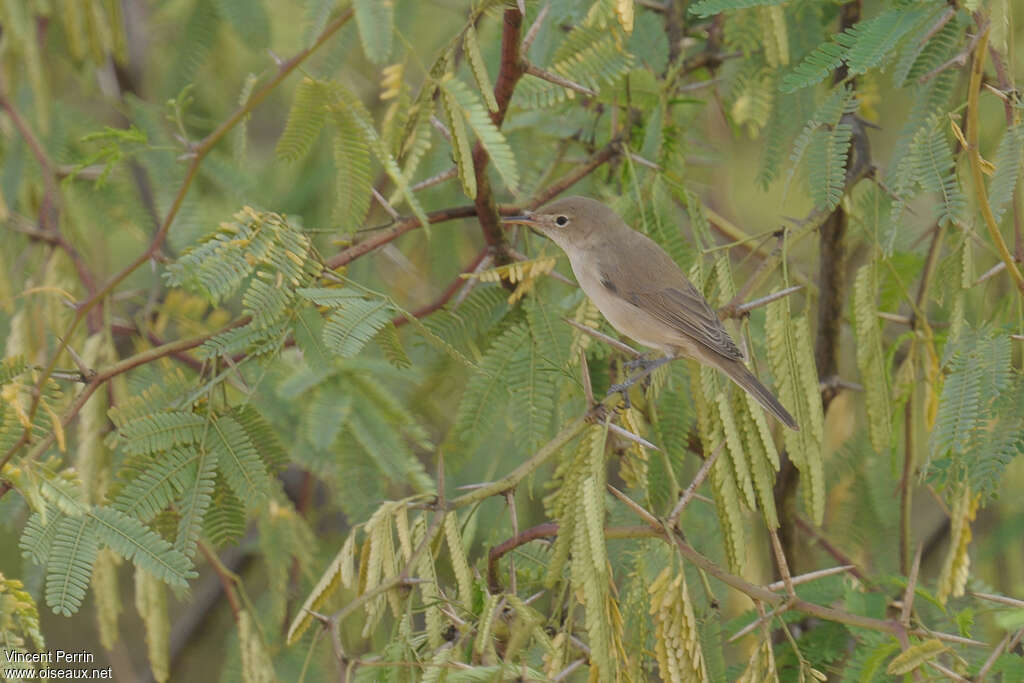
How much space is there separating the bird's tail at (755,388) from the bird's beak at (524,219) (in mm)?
743

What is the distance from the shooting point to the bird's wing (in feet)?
11.2

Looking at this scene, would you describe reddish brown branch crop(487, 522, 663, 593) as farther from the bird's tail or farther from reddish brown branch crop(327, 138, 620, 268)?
reddish brown branch crop(327, 138, 620, 268)

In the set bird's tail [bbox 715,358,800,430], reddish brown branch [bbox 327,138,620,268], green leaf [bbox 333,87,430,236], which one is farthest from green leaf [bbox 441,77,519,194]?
bird's tail [bbox 715,358,800,430]

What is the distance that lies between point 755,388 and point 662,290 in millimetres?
1077

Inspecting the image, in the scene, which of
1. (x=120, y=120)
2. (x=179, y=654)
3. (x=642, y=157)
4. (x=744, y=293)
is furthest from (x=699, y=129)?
(x=179, y=654)

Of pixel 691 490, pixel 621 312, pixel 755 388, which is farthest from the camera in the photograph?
pixel 621 312

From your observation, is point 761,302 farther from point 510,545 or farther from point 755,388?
point 510,545

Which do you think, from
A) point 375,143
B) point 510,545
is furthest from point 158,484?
point 375,143

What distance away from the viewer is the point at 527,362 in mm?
2895

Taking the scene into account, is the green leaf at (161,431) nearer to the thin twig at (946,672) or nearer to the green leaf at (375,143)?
the green leaf at (375,143)

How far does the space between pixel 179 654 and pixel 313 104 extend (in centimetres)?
406

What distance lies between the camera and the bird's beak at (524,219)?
3.17 metres

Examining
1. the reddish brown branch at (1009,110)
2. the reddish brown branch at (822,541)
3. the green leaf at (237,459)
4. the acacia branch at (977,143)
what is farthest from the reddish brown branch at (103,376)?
the reddish brown branch at (822,541)

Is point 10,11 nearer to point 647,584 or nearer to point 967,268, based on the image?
point 647,584
